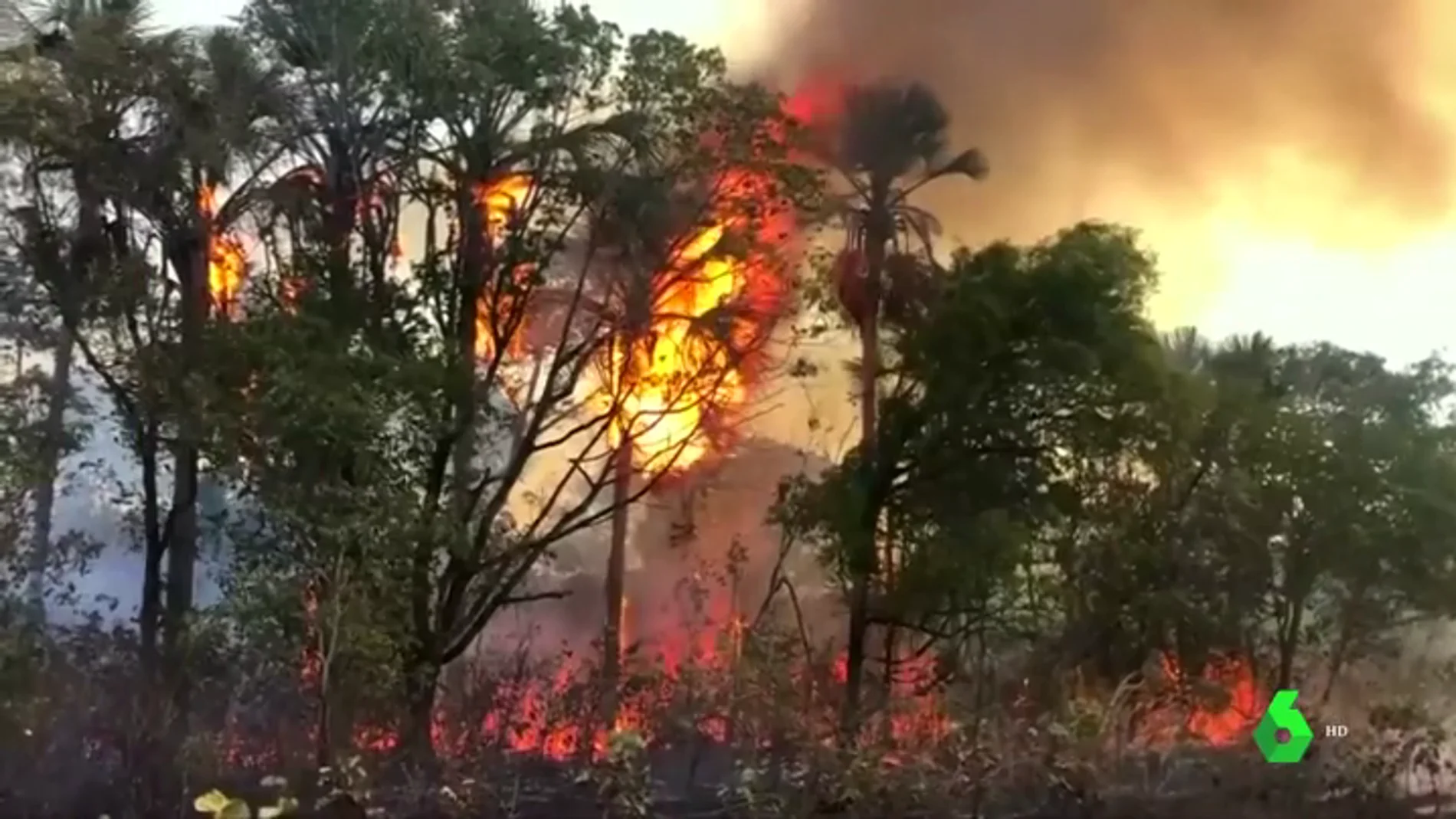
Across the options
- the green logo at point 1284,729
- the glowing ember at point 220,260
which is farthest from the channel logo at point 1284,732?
the glowing ember at point 220,260

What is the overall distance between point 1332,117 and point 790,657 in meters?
4.53

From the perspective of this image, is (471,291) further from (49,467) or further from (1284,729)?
(1284,729)

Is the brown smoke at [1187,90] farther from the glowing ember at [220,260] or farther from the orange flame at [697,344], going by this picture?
the glowing ember at [220,260]

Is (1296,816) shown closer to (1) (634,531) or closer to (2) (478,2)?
(1) (634,531)

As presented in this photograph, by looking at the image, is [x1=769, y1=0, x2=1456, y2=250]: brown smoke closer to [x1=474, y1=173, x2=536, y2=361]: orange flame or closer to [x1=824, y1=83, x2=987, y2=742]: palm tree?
[x1=824, y1=83, x2=987, y2=742]: palm tree

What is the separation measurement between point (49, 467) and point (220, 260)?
3.51 ft

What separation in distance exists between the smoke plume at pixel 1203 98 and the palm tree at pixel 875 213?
392 millimetres

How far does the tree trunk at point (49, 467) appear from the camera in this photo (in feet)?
18.6

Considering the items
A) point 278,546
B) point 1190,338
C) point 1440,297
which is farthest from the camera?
point 1440,297

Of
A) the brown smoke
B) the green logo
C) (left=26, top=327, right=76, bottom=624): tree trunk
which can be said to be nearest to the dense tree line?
(left=26, top=327, right=76, bottom=624): tree trunk


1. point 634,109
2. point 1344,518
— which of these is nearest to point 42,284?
point 634,109

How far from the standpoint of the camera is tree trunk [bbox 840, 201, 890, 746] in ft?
21.4

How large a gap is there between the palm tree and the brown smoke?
353 millimetres

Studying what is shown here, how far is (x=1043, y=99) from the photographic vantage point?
8133 millimetres
